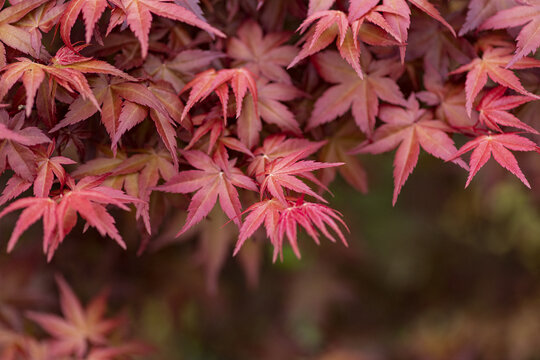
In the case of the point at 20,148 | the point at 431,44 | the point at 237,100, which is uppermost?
the point at 431,44

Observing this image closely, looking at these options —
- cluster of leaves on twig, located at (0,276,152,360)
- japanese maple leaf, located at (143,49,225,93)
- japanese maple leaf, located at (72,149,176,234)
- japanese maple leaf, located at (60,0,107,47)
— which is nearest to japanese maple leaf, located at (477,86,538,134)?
japanese maple leaf, located at (143,49,225,93)

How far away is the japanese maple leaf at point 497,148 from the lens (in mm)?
1069

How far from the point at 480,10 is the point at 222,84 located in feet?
2.02

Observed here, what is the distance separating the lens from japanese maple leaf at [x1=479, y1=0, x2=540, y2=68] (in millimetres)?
1086

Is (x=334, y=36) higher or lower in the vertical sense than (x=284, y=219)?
higher

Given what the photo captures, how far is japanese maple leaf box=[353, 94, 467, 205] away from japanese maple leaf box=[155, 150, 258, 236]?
11.9 inches

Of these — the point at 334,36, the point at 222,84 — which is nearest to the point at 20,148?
the point at 222,84

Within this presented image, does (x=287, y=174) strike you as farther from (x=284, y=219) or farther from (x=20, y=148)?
(x=20, y=148)

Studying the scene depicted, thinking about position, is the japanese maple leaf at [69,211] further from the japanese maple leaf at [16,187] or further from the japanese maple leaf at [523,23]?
the japanese maple leaf at [523,23]

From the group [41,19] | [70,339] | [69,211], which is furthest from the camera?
[70,339]

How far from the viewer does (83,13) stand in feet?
3.27

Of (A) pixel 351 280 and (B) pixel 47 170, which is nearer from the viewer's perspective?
(B) pixel 47 170

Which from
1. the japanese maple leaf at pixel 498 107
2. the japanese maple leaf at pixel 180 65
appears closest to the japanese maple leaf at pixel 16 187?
the japanese maple leaf at pixel 180 65

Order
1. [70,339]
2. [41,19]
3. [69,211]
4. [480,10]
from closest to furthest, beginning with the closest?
[69,211] < [41,19] < [480,10] < [70,339]
